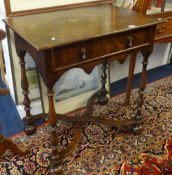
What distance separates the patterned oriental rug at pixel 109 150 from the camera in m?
1.58

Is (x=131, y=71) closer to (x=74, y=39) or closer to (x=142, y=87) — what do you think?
(x=142, y=87)

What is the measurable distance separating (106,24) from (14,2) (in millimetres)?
650

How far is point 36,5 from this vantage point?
5.59 ft

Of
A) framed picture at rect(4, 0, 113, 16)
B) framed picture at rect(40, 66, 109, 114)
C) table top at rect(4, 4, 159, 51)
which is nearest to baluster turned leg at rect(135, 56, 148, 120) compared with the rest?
table top at rect(4, 4, 159, 51)

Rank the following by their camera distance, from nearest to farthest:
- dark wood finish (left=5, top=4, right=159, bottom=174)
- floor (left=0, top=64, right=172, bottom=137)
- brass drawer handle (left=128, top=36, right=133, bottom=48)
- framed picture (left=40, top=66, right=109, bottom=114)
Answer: dark wood finish (left=5, top=4, right=159, bottom=174)
brass drawer handle (left=128, top=36, right=133, bottom=48)
floor (left=0, top=64, right=172, bottom=137)
framed picture (left=40, top=66, right=109, bottom=114)

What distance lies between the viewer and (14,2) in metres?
1.63

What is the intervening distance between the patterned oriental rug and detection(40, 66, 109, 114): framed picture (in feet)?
0.53

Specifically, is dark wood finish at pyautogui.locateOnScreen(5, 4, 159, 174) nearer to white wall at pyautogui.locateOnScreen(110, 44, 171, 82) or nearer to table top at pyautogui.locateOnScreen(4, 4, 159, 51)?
table top at pyautogui.locateOnScreen(4, 4, 159, 51)

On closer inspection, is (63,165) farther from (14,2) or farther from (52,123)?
(14,2)

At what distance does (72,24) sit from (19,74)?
0.67 meters

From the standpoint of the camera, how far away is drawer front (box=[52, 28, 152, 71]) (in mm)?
1224

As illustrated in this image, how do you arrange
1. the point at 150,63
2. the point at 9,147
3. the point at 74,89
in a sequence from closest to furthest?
the point at 9,147
the point at 74,89
the point at 150,63

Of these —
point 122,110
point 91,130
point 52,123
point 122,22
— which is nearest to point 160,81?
point 122,110

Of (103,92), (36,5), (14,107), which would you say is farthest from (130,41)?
(14,107)
